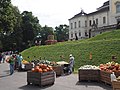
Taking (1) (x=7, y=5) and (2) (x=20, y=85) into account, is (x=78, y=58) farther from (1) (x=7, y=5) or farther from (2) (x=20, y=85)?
(1) (x=7, y=5)

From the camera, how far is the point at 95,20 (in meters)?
82.6

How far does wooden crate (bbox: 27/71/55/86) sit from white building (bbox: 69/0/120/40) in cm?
4240

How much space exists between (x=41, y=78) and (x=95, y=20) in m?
68.2

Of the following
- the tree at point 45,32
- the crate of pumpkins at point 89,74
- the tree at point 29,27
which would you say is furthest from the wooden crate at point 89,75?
the tree at point 45,32

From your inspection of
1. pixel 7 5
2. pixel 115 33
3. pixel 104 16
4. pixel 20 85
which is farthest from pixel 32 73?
pixel 104 16

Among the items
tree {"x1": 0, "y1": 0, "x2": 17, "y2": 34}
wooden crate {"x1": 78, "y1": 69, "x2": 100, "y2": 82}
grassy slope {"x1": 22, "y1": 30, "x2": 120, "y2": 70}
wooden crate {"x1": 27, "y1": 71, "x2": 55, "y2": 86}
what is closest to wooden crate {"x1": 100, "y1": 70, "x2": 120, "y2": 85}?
wooden crate {"x1": 78, "y1": 69, "x2": 100, "y2": 82}

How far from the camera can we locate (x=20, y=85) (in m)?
16.9

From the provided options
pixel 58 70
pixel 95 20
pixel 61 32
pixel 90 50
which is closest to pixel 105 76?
pixel 58 70

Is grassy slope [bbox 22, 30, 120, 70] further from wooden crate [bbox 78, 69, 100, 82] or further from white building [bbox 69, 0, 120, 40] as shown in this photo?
white building [bbox 69, 0, 120, 40]

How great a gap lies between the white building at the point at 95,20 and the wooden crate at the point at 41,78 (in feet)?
139

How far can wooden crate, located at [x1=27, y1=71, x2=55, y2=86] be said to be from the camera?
52.6ft

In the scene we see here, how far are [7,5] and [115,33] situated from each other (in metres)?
20.6

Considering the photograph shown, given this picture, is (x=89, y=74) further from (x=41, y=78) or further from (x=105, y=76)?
(x=41, y=78)

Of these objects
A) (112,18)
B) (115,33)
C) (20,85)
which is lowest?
(20,85)
